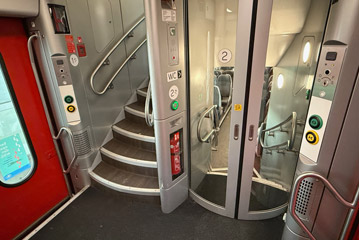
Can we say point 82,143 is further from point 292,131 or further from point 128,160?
point 292,131

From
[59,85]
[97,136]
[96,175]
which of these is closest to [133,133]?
[97,136]

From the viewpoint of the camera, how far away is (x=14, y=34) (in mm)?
2109

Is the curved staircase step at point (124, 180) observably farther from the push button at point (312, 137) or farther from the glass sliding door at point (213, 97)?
the push button at point (312, 137)

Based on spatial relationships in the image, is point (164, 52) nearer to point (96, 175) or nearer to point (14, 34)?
point (14, 34)

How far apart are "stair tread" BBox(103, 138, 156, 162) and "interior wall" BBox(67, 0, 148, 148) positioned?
0.18 meters

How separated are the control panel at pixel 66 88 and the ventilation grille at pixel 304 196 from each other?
248 centimetres

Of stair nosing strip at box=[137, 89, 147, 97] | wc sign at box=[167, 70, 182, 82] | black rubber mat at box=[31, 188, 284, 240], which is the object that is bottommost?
black rubber mat at box=[31, 188, 284, 240]

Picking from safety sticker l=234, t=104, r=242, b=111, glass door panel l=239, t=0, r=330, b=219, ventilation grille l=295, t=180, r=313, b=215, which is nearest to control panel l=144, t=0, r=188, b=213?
safety sticker l=234, t=104, r=242, b=111

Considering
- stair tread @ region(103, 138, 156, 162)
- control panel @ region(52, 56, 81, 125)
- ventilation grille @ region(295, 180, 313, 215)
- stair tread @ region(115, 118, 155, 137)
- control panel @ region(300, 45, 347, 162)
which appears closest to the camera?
control panel @ region(300, 45, 347, 162)

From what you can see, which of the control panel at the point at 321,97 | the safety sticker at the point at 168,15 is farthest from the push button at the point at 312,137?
the safety sticker at the point at 168,15

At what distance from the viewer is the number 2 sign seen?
193 centimetres

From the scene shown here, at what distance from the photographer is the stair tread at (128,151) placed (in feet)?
9.27

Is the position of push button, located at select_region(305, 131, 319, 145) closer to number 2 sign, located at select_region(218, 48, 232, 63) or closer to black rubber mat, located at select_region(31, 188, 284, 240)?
number 2 sign, located at select_region(218, 48, 232, 63)

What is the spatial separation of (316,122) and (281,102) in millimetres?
804
